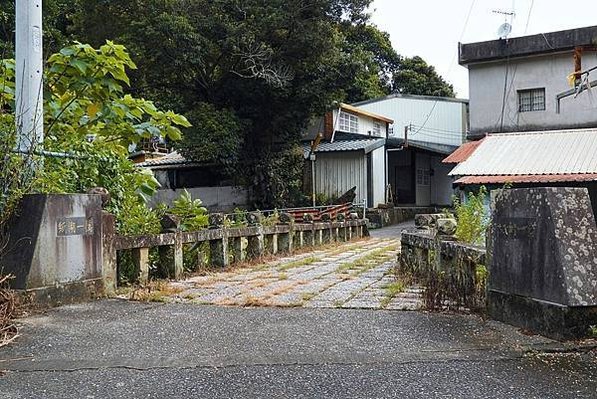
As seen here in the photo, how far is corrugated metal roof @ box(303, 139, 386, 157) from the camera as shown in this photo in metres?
26.7

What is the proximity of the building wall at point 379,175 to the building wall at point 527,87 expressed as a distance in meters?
Result: 8.00

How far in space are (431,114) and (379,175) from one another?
937 centimetres

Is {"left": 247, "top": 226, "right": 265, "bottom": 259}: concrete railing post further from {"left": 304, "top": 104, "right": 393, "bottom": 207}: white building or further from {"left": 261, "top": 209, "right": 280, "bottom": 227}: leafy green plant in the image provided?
{"left": 304, "top": 104, "right": 393, "bottom": 207}: white building

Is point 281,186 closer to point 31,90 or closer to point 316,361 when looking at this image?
point 31,90

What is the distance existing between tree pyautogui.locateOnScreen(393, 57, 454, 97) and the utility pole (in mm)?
40890

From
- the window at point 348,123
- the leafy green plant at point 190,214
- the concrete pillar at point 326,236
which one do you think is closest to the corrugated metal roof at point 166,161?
the window at point 348,123

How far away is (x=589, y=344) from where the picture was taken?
4184 mm

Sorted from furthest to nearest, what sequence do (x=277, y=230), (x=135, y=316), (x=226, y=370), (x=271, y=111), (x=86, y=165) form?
1. (x=271, y=111)
2. (x=277, y=230)
3. (x=86, y=165)
4. (x=135, y=316)
5. (x=226, y=370)

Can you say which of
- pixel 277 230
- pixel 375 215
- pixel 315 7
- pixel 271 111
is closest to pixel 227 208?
pixel 271 111

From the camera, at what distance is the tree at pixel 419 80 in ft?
148

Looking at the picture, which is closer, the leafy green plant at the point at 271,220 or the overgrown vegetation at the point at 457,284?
the overgrown vegetation at the point at 457,284

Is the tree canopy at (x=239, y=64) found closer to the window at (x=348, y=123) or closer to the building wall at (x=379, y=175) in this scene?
the window at (x=348, y=123)

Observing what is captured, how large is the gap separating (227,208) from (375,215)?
696 centimetres

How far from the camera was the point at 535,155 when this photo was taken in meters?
16.4
